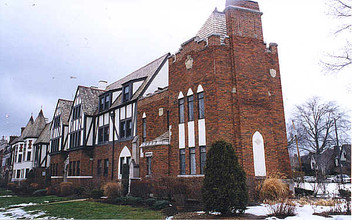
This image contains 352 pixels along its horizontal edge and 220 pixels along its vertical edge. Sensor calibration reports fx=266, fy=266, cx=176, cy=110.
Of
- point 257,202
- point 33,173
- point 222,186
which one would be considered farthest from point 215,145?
point 33,173

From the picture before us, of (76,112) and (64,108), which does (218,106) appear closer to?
(76,112)

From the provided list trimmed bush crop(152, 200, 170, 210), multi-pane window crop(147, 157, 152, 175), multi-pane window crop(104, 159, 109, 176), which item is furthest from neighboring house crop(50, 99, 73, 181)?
trimmed bush crop(152, 200, 170, 210)

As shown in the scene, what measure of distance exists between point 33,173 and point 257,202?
39553mm

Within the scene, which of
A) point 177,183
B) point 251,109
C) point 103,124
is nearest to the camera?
point 177,183

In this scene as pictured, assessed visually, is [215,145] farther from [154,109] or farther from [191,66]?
[154,109]

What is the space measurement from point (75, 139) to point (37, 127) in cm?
2455

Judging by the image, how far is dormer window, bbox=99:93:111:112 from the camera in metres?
28.9

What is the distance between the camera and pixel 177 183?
48.2 feet

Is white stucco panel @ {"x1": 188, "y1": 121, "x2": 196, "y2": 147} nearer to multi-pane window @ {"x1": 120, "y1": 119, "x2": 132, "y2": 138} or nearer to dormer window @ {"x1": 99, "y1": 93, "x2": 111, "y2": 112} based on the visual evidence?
multi-pane window @ {"x1": 120, "y1": 119, "x2": 132, "y2": 138}

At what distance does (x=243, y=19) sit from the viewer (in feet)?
56.3

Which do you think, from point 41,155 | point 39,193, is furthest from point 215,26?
point 41,155

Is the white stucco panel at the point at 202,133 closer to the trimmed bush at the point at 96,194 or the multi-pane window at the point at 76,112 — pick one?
the trimmed bush at the point at 96,194

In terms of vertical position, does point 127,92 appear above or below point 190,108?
above

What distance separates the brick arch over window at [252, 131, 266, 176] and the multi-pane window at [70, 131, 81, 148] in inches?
843
